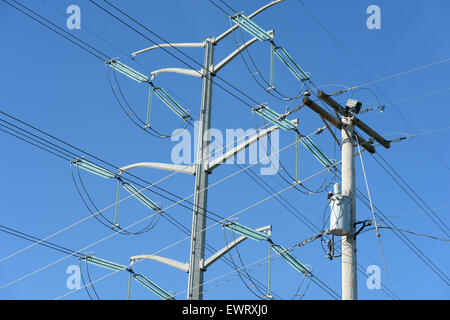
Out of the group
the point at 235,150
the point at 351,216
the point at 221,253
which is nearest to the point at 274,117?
the point at 235,150

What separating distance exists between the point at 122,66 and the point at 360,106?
38.1 ft

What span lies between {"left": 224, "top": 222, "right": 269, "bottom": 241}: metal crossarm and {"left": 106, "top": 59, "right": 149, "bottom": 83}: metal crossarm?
7.94 m

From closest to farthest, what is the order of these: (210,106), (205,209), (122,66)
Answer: (205,209), (210,106), (122,66)

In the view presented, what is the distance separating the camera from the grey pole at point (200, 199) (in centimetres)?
2506

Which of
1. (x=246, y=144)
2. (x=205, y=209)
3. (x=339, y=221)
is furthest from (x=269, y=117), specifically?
(x=339, y=221)

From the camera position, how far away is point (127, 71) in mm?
30969

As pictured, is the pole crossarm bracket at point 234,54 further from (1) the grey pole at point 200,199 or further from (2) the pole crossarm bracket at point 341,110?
(2) the pole crossarm bracket at point 341,110

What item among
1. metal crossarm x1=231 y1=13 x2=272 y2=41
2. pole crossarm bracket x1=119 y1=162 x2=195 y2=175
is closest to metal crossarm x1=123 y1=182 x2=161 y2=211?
pole crossarm bracket x1=119 y1=162 x2=195 y2=175

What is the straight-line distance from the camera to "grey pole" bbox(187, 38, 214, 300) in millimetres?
25062

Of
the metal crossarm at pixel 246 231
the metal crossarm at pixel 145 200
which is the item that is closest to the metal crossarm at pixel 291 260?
the metal crossarm at pixel 246 231

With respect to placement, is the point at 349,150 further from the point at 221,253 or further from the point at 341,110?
the point at 221,253
